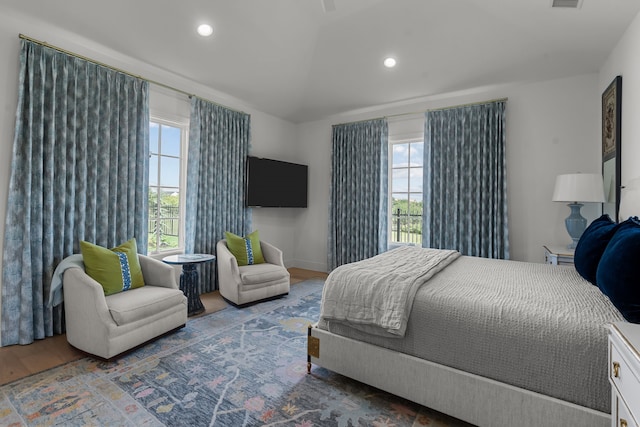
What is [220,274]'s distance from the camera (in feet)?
13.1

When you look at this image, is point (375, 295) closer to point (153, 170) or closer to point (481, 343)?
point (481, 343)

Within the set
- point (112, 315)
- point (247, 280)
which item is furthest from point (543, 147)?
point (112, 315)

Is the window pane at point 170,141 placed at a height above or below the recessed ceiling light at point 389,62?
below

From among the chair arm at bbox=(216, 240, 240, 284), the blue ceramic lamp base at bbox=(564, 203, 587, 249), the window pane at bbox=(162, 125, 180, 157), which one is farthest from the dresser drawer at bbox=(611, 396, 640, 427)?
the window pane at bbox=(162, 125, 180, 157)

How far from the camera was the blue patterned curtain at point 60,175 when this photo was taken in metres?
2.68

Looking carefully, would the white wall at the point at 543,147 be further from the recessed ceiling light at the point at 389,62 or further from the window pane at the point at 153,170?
the window pane at the point at 153,170

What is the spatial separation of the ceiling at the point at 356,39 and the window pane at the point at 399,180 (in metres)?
1.08

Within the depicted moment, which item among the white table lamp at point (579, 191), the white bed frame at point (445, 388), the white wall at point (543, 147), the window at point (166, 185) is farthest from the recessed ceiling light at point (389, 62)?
the white bed frame at point (445, 388)

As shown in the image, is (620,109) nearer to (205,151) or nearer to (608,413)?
(608,413)

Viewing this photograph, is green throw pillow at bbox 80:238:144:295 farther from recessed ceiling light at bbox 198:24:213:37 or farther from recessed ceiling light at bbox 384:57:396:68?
recessed ceiling light at bbox 384:57:396:68

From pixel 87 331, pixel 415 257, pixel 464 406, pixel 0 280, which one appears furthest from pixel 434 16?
pixel 0 280

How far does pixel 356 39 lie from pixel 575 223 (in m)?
3.19

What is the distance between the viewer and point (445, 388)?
5.64 feet

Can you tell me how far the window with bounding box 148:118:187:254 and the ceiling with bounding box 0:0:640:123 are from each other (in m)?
0.74
